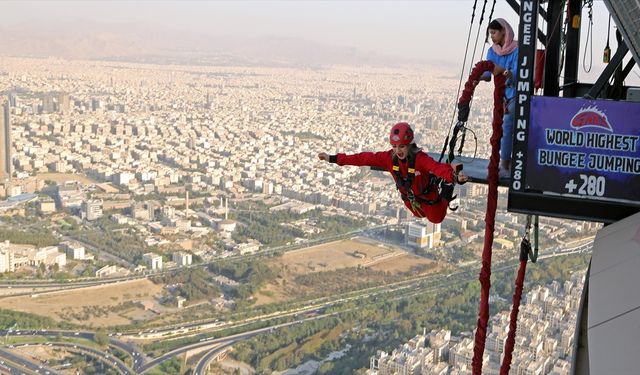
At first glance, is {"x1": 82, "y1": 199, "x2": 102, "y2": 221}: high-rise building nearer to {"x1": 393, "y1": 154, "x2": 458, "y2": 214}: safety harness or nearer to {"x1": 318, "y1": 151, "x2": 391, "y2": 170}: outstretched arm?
{"x1": 318, "y1": 151, "x2": 391, "y2": 170}: outstretched arm

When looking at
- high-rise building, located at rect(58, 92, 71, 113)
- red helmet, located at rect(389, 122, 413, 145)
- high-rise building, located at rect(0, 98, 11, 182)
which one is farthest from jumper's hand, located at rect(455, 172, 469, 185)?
high-rise building, located at rect(58, 92, 71, 113)

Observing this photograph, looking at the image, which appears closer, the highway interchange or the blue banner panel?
the blue banner panel

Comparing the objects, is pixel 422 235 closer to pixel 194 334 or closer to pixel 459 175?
pixel 194 334

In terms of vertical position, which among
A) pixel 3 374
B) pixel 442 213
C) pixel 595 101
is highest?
pixel 595 101

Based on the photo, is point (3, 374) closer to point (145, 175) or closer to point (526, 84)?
point (526, 84)

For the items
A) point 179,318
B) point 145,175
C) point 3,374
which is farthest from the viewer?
point 145,175

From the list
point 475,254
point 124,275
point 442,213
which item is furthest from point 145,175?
point 442,213

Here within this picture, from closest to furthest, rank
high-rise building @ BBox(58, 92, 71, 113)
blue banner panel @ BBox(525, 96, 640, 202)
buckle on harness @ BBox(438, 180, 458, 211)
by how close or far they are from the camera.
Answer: blue banner panel @ BBox(525, 96, 640, 202) → buckle on harness @ BBox(438, 180, 458, 211) → high-rise building @ BBox(58, 92, 71, 113)
